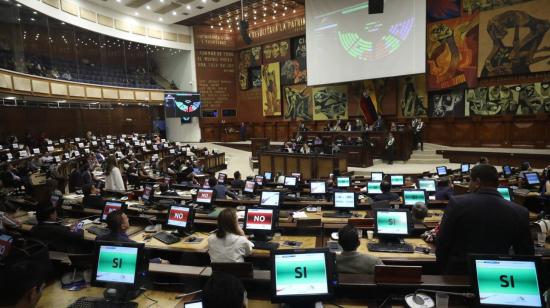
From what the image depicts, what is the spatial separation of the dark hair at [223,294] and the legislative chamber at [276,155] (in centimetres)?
1

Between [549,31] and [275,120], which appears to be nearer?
[549,31]

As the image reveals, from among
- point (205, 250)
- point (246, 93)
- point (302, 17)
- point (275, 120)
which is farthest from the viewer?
point (246, 93)

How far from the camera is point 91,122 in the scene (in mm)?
20328

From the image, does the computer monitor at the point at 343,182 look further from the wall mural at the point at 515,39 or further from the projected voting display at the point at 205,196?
the wall mural at the point at 515,39

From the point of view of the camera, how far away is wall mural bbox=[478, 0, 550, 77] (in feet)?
42.5

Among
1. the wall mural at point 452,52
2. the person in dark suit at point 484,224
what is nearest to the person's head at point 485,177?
the person in dark suit at point 484,224

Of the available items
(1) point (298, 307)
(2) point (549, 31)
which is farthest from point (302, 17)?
(1) point (298, 307)

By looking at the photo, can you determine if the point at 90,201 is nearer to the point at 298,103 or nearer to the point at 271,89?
the point at 298,103

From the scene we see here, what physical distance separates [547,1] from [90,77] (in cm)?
2107

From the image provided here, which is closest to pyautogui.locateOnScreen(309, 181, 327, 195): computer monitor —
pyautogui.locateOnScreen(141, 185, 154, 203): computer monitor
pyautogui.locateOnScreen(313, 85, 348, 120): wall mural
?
pyautogui.locateOnScreen(141, 185, 154, 203): computer monitor

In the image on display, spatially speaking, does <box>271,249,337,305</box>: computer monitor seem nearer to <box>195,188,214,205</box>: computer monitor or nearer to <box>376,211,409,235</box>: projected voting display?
<box>376,211,409,235</box>: projected voting display

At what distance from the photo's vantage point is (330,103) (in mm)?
19688

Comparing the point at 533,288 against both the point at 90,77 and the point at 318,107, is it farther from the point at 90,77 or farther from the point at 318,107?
the point at 90,77

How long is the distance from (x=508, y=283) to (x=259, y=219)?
2.98 meters
